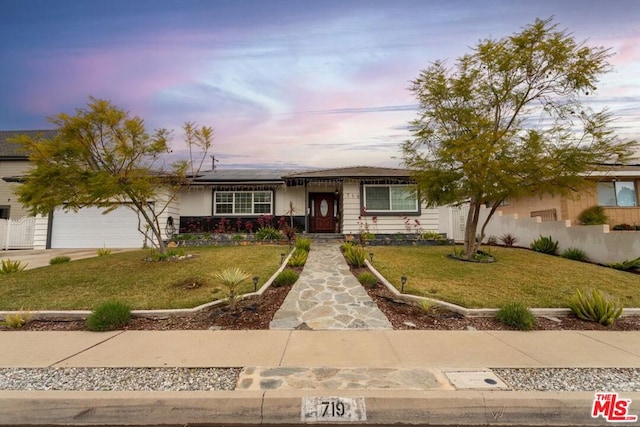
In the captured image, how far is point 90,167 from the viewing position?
847 cm

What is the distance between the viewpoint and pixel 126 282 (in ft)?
23.9

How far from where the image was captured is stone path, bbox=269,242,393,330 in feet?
16.7

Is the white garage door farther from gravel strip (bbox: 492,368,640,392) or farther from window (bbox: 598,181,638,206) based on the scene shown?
window (bbox: 598,181,638,206)

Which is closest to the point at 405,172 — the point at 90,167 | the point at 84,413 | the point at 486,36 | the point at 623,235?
the point at 486,36

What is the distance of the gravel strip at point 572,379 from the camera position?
304 cm

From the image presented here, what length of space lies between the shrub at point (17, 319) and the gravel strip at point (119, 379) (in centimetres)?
207

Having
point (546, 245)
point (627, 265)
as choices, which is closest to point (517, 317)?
point (627, 265)


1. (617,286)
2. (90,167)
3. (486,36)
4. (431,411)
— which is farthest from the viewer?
(486,36)

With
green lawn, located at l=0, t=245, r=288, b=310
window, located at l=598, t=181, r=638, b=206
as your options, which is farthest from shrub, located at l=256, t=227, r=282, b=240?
window, located at l=598, t=181, r=638, b=206

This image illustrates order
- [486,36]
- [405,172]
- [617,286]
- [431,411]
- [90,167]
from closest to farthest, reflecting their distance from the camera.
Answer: [431,411]
[617,286]
[90,167]
[486,36]
[405,172]

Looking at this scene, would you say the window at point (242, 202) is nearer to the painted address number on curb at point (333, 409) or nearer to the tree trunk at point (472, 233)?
the tree trunk at point (472, 233)

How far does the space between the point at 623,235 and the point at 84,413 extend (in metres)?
14.3

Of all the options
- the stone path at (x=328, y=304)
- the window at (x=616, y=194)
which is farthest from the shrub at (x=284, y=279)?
the window at (x=616, y=194)

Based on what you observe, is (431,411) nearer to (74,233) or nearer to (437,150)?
(437,150)
